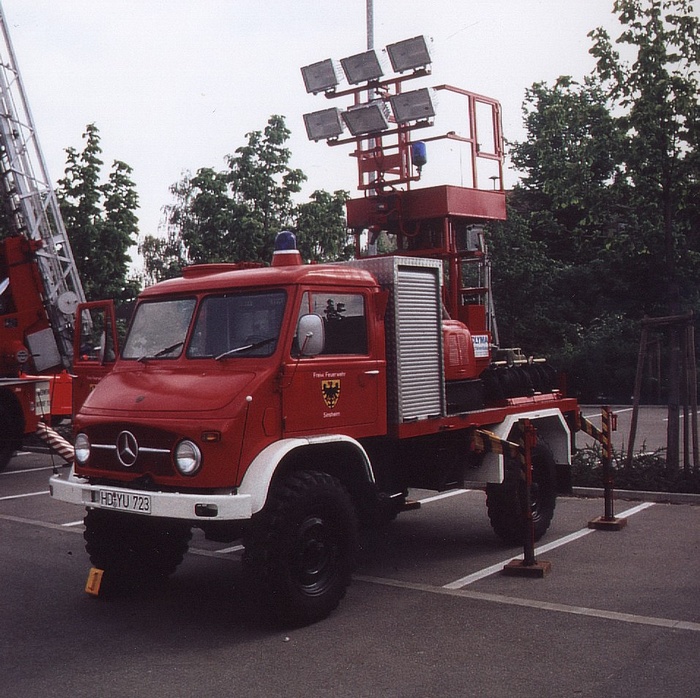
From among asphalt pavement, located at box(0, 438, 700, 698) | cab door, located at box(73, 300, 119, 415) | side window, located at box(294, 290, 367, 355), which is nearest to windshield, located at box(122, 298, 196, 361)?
cab door, located at box(73, 300, 119, 415)

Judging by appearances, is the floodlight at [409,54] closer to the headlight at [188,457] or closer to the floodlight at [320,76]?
the floodlight at [320,76]

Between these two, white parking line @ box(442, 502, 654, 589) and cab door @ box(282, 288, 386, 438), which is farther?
white parking line @ box(442, 502, 654, 589)

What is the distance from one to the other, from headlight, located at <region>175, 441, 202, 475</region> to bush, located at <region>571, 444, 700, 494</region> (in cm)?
654

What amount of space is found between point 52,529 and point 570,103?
830 centimetres

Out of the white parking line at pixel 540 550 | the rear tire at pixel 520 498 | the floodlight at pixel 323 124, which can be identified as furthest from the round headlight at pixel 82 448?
the floodlight at pixel 323 124

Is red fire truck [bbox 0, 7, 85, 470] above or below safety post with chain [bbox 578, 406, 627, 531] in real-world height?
above

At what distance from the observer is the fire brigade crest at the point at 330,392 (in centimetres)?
683

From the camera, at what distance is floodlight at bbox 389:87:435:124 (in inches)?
407

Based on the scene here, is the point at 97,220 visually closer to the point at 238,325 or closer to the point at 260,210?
the point at 260,210

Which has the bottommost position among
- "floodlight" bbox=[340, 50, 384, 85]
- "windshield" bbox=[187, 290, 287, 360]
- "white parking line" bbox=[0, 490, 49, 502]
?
"white parking line" bbox=[0, 490, 49, 502]

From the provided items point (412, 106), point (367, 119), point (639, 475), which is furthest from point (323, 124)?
point (639, 475)

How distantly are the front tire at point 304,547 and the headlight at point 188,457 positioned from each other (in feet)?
1.74

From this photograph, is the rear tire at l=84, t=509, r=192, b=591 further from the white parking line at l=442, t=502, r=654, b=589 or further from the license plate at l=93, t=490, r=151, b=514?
the white parking line at l=442, t=502, r=654, b=589

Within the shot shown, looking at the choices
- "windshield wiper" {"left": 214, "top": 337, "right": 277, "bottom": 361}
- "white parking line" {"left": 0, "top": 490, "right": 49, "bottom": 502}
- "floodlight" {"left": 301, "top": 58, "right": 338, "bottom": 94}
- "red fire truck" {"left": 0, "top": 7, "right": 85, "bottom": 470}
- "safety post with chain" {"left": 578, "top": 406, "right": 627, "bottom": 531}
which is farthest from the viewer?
"red fire truck" {"left": 0, "top": 7, "right": 85, "bottom": 470}
